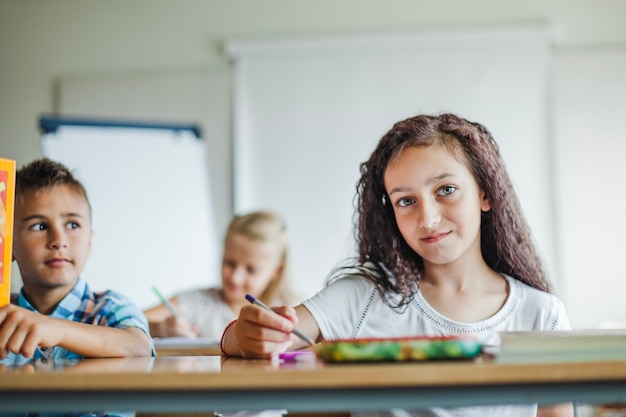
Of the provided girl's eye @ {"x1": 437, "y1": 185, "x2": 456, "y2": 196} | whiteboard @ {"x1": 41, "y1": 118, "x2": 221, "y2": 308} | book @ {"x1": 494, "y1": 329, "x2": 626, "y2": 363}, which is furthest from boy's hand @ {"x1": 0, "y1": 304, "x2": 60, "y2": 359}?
whiteboard @ {"x1": 41, "y1": 118, "x2": 221, "y2": 308}

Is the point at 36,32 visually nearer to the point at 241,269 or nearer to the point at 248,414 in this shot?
the point at 241,269

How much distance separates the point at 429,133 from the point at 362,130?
8.60ft

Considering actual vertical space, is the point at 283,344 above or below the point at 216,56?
below

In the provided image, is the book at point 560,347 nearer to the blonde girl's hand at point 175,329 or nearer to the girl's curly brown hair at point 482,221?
the girl's curly brown hair at point 482,221

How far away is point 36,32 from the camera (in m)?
4.39

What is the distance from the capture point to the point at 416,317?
139cm

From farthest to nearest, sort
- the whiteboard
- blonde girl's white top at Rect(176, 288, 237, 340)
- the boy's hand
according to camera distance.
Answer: the whiteboard
blonde girl's white top at Rect(176, 288, 237, 340)
the boy's hand

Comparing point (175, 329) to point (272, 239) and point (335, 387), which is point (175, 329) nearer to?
point (272, 239)

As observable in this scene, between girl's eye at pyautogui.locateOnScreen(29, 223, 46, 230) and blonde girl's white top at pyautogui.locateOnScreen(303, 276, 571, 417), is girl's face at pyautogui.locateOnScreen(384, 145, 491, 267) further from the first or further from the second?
girl's eye at pyautogui.locateOnScreen(29, 223, 46, 230)

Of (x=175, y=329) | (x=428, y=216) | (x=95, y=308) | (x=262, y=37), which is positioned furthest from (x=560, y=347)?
(x=262, y=37)

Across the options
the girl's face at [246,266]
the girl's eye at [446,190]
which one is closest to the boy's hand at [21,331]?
the girl's eye at [446,190]

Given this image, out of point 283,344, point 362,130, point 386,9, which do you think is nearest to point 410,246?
point 283,344

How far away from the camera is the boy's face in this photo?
55.9 inches

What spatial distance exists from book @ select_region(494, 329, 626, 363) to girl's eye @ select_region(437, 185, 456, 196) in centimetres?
55
